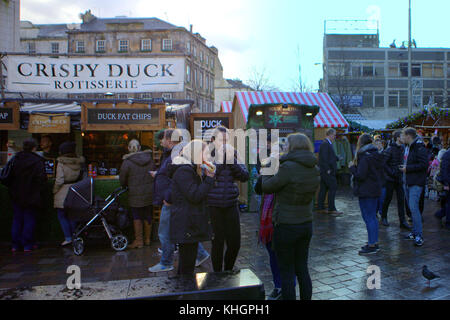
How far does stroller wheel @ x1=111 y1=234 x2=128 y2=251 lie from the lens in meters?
5.75

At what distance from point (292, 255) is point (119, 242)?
11.6ft

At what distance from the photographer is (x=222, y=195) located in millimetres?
3832

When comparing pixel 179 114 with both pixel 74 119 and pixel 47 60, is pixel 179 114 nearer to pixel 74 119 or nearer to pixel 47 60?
pixel 74 119

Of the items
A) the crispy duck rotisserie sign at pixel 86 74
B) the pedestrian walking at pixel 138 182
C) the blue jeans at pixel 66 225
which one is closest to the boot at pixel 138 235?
the pedestrian walking at pixel 138 182

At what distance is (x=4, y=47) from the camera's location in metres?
16.5

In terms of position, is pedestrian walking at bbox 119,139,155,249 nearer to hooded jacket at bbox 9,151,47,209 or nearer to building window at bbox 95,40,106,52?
hooded jacket at bbox 9,151,47,209

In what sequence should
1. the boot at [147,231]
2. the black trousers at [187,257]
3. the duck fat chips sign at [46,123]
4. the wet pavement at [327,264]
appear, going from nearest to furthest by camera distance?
the black trousers at [187,257]
the wet pavement at [327,264]
the boot at [147,231]
the duck fat chips sign at [46,123]

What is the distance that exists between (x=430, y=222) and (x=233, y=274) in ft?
20.3

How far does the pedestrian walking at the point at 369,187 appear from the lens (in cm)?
531

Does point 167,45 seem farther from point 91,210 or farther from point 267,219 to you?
point 267,219

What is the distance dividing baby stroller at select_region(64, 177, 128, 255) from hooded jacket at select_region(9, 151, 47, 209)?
1.86 ft

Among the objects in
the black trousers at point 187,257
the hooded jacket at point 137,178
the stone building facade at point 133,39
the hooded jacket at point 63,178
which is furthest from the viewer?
the stone building facade at point 133,39

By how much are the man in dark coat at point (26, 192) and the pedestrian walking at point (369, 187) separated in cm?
518

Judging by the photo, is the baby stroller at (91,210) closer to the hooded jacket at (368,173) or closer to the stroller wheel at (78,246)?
the stroller wheel at (78,246)
